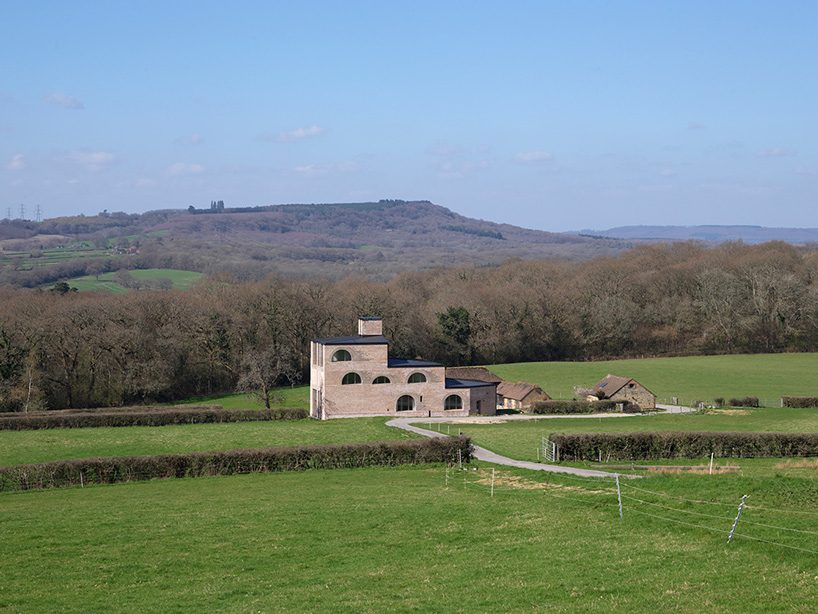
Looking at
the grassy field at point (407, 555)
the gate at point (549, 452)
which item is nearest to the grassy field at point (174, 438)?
the gate at point (549, 452)

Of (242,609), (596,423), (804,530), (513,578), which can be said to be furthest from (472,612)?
(596,423)

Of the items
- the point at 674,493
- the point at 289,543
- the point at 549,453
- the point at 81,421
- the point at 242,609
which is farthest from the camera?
the point at 81,421

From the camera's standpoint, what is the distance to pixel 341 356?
6662 centimetres

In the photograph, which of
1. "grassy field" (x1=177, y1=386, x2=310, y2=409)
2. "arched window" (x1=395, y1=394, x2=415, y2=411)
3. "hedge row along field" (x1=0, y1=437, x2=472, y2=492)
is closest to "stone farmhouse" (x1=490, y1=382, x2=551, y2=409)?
"arched window" (x1=395, y1=394, x2=415, y2=411)

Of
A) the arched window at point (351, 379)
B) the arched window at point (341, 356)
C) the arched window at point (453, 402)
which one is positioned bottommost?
the arched window at point (453, 402)

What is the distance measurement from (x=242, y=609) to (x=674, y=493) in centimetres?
1293

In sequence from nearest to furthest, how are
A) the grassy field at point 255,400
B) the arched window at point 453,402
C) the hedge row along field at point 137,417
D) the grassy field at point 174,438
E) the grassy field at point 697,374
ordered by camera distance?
the grassy field at point 174,438
the hedge row along field at point 137,417
the arched window at point 453,402
the grassy field at point 255,400
the grassy field at point 697,374

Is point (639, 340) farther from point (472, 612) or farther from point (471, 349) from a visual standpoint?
point (472, 612)

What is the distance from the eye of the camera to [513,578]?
19.6 metres

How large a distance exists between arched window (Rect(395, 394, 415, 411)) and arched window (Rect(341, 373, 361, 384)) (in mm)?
3200

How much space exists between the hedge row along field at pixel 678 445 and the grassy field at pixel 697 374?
28350 millimetres

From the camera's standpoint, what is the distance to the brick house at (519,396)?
2822 inches

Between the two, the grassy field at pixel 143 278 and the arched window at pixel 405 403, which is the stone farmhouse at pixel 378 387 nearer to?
the arched window at pixel 405 403

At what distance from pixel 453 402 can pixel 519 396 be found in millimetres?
6299
